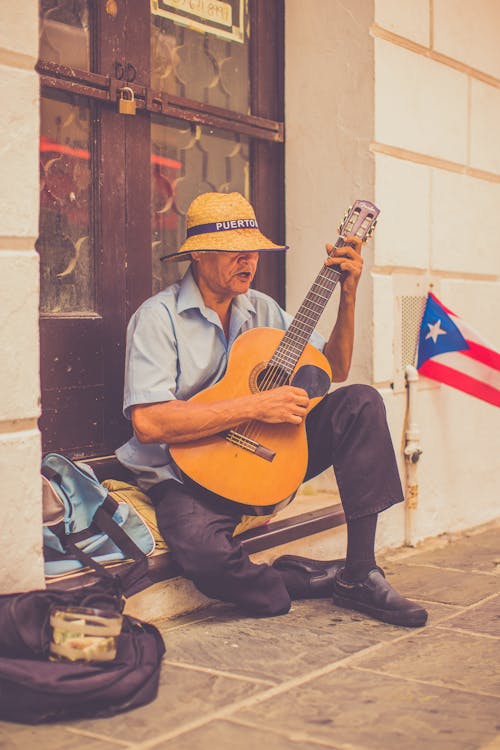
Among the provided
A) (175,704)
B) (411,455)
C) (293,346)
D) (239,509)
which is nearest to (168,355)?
(293,346)

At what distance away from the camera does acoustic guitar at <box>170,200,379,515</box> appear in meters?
3.46

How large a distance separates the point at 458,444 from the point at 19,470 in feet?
8.97

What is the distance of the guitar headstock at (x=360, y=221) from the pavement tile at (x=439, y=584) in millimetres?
1376

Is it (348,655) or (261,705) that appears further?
(348,655)

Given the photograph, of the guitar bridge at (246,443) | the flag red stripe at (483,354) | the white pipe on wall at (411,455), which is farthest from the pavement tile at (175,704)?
the flag red stripe at (483,354)

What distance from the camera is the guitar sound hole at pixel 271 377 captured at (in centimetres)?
357

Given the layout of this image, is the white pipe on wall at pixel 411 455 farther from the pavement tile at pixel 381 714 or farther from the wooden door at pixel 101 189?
the pavement tile at pixel 381 714

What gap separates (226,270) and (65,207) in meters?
0.64

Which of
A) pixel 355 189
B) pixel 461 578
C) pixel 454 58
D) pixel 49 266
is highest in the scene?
pixel 454 58

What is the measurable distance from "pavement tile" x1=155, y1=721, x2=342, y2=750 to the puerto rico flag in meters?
2.58

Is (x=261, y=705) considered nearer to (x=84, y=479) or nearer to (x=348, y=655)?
(x=348, y=655)

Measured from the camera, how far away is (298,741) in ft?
8.22

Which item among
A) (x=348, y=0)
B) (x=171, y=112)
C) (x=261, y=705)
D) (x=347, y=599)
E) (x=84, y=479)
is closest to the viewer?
(x=261, y=705)

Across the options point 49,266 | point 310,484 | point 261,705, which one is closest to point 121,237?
point 49,266
